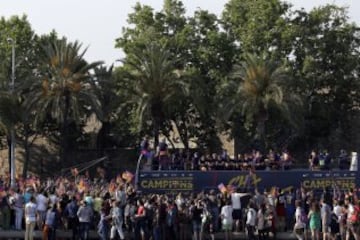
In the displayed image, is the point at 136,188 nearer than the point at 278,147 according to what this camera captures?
Yes

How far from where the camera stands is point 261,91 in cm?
4859

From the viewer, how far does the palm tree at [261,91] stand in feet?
158

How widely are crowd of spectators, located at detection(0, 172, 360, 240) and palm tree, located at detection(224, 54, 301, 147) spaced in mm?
13973

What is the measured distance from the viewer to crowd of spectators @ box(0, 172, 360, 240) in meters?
32.4

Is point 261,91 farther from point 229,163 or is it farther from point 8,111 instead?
point 8,111

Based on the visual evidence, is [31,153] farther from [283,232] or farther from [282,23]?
[283,232]

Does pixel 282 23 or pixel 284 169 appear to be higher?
pixel 282 23

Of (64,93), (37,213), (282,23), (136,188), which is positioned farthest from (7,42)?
(37,213)

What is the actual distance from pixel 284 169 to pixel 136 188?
22.3 feet

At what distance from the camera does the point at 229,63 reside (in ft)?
186

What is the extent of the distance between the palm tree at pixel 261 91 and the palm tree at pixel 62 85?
8.15 m

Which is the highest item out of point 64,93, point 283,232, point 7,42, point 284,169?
point 7,42

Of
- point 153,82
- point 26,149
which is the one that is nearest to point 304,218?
point 153,82

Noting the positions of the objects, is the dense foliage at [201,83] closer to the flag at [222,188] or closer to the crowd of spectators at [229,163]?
the crowd of spectators at [229,163]
